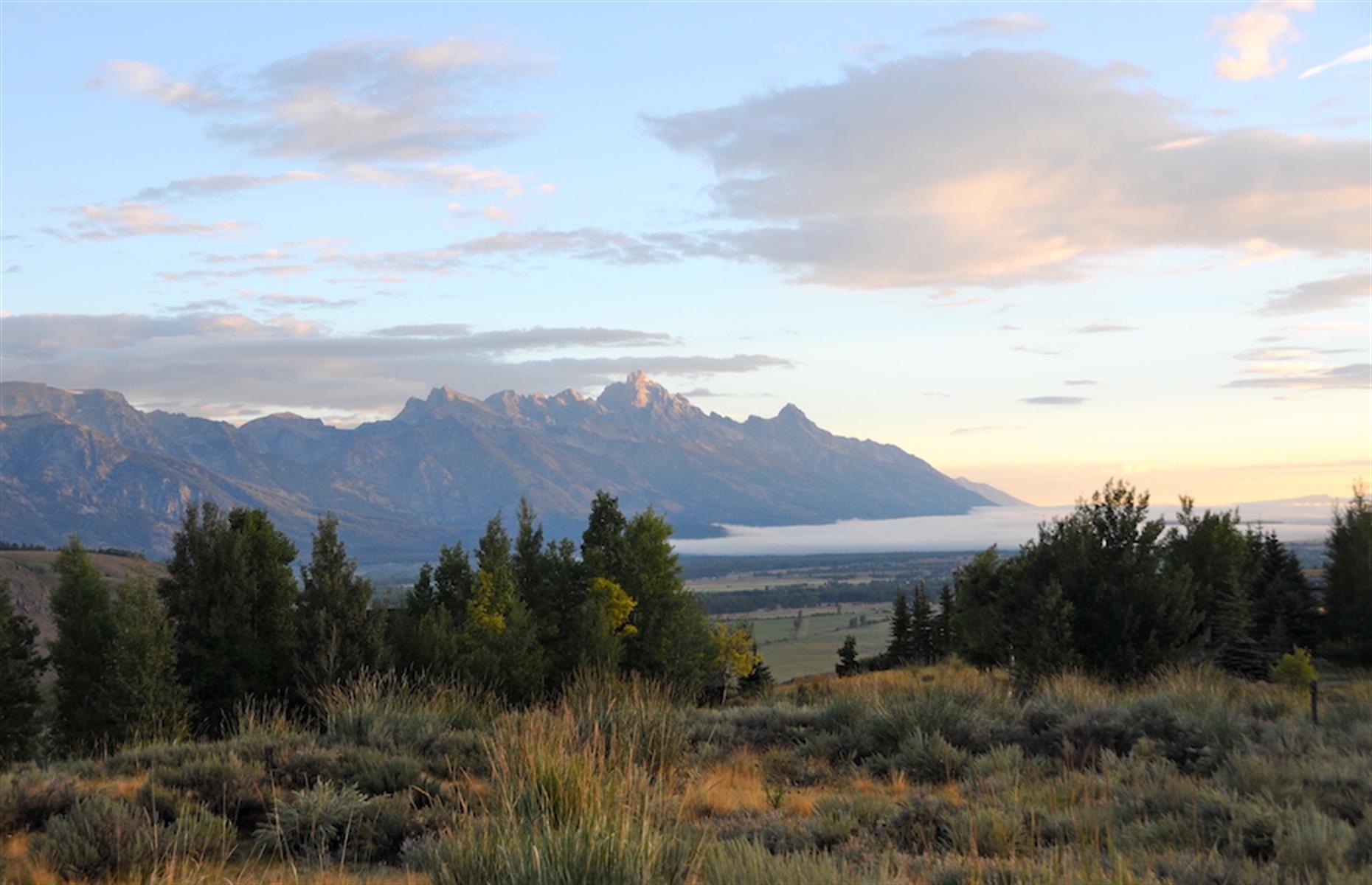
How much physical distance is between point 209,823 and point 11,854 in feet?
3.74

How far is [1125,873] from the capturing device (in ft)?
14.7

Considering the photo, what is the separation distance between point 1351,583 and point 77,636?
4782cm

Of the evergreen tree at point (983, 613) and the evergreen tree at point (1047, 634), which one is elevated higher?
the evergreen tree at point (1047, 634)

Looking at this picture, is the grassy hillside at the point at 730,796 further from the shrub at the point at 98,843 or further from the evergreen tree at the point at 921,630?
the evergreen tree at the point at 921,630

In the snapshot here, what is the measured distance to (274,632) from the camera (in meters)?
37.6

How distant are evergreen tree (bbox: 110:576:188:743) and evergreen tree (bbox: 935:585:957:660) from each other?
1649 inches


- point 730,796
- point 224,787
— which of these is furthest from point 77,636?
point 730,796

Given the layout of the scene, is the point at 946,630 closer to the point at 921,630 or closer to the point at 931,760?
the point at 921,630

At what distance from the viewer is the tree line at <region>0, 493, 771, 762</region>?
112 feet

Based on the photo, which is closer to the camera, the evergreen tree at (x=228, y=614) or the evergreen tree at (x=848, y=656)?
the evergreen tree at (x=228, y=614)

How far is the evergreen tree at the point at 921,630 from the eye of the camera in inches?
2453

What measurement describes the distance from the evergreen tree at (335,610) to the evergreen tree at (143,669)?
15.9 feet

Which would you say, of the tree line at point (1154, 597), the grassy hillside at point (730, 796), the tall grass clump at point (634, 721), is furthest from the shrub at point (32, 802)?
the tree line at point (1154, 597)

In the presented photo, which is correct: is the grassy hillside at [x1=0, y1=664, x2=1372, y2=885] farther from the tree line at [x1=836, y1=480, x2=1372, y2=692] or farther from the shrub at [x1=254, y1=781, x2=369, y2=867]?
the tree line at [x1=836, y1=480, x2=1372, y2=692]
